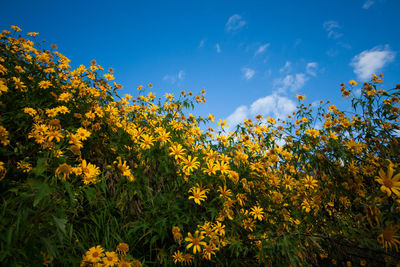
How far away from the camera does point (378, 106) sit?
7.19 ft

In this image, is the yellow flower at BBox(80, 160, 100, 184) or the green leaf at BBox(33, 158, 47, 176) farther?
the yellow flower at BBox(80, 160, 100, 184)

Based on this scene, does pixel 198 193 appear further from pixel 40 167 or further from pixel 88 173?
pixel 40 167

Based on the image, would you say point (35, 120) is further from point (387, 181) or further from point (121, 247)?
point (387, 181)

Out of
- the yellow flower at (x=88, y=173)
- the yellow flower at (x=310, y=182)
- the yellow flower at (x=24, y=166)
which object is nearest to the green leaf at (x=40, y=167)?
the yellow flower at (x=88, y=173)

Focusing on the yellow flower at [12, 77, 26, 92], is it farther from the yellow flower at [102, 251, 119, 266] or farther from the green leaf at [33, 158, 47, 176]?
the yellow flower at [102, 251, 119, 266]

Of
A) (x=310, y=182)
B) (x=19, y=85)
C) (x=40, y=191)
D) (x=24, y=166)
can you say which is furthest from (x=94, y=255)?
(x=310, y=182)

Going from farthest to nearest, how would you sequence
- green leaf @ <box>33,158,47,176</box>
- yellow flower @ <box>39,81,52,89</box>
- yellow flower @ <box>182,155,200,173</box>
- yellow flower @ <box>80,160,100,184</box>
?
yellow flower @ <box>39,81,52,89</box>, yellow flower @ <box>182,155,200,173</box>, yellow flower @ <box>80,160,100,184</box>, green leaf @ <box>33,158,47,176</box>

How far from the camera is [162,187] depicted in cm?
212

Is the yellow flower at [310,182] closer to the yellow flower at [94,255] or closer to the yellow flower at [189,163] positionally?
the yellow flower at [189,163]

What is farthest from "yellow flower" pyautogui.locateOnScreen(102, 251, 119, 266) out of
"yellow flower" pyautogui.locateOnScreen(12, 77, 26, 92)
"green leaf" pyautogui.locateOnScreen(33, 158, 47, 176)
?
"yellow flower" pyautogui.locateOnScreen(12, 77, 26, 92)

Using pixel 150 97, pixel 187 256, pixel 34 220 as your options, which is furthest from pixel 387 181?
pixel 150 97

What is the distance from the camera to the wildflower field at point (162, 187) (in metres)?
1.22

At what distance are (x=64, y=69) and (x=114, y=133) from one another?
5.49ft

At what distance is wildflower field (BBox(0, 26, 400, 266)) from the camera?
122cm
